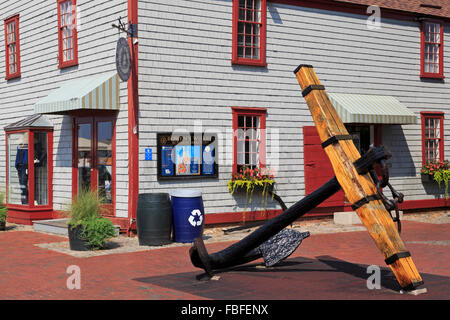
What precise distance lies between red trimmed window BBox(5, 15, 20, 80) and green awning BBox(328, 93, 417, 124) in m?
8.87

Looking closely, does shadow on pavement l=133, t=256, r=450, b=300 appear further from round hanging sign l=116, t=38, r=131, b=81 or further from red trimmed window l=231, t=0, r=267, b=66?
red trimmed window l=231, t=0, r=267, b=66

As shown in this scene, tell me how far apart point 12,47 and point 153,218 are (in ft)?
29.4

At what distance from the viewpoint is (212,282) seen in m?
7.74

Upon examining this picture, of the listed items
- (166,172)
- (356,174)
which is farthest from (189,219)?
(356,174)

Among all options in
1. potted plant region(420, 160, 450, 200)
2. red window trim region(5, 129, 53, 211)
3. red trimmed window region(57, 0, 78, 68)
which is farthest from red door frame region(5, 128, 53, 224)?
potted plant region(420, 160, 450, 200)

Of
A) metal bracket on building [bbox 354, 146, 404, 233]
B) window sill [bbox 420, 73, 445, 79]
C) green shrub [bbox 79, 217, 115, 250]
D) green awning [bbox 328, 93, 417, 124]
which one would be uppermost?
window sill [bbox 420, 73, 445, 79]

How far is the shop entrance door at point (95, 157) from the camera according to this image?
1367 centimetres

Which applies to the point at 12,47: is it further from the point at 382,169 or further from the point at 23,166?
the point at 382,169

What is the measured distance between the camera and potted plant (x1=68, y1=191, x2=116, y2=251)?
1111cm

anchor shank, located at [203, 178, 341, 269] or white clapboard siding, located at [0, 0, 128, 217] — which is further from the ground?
white clapboard siding, located at [0, 0, 128, 217]

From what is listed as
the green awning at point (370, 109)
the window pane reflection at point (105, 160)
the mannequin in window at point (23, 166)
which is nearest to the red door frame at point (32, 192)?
the mannequin in window at point (23, 166)

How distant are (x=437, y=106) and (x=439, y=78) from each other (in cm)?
84

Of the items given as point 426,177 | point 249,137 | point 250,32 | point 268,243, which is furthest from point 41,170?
point 426,177

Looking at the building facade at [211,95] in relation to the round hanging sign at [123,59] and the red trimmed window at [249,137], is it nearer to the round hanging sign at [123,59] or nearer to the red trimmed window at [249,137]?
the red trimmed window at [249,137]
